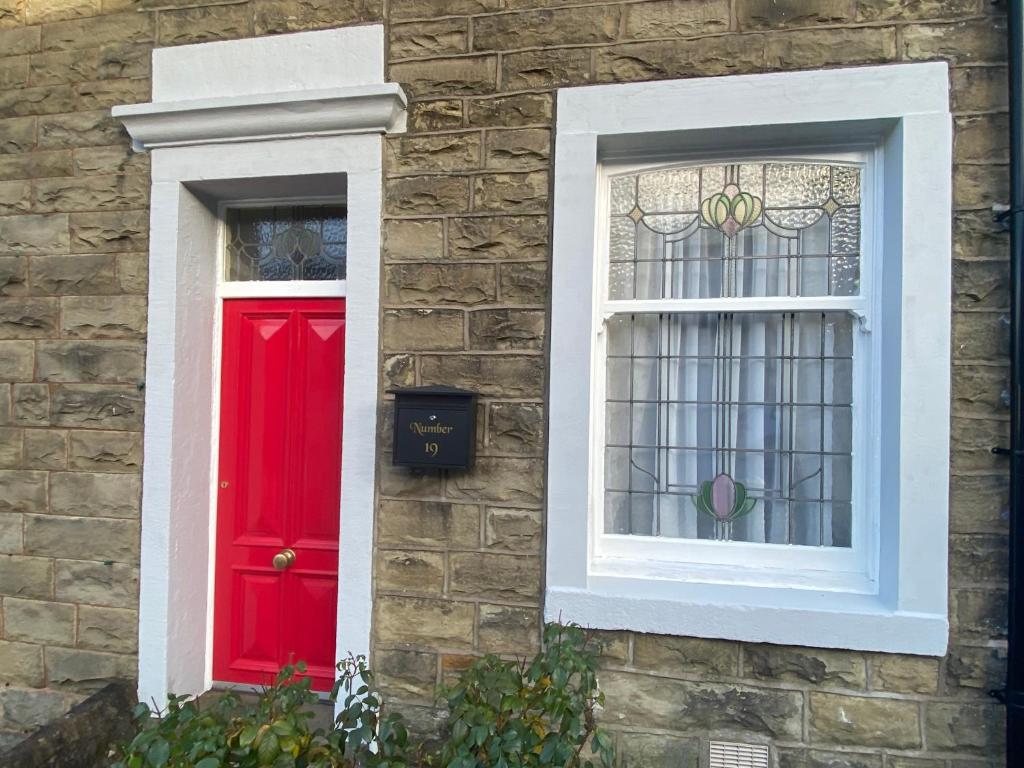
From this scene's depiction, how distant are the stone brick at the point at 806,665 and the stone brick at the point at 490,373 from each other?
1.37 m

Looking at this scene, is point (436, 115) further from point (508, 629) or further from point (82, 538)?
point (82, 538)

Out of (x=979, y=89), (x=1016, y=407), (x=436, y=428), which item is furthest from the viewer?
(x=436, y=428)

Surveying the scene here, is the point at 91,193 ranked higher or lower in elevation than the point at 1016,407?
higher

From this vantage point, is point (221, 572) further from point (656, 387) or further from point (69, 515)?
point (656, 387)

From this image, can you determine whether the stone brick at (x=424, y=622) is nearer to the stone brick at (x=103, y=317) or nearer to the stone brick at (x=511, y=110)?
the stone brick at (x=103, y=317)

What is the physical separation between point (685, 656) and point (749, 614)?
31 cm

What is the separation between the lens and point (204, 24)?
310 cm

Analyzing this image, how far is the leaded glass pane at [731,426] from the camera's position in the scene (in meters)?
2.77

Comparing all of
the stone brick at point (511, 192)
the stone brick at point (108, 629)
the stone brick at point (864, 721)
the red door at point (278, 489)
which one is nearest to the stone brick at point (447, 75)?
the stone brick at point (511, 192)

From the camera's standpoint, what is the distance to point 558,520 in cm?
273

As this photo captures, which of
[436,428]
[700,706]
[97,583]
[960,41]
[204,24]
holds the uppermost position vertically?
[204,24]

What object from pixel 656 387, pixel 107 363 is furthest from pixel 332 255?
pixel 656 387

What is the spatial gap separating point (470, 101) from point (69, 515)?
8.97 ft

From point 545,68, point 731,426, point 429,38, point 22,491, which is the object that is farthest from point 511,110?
point 22,491
